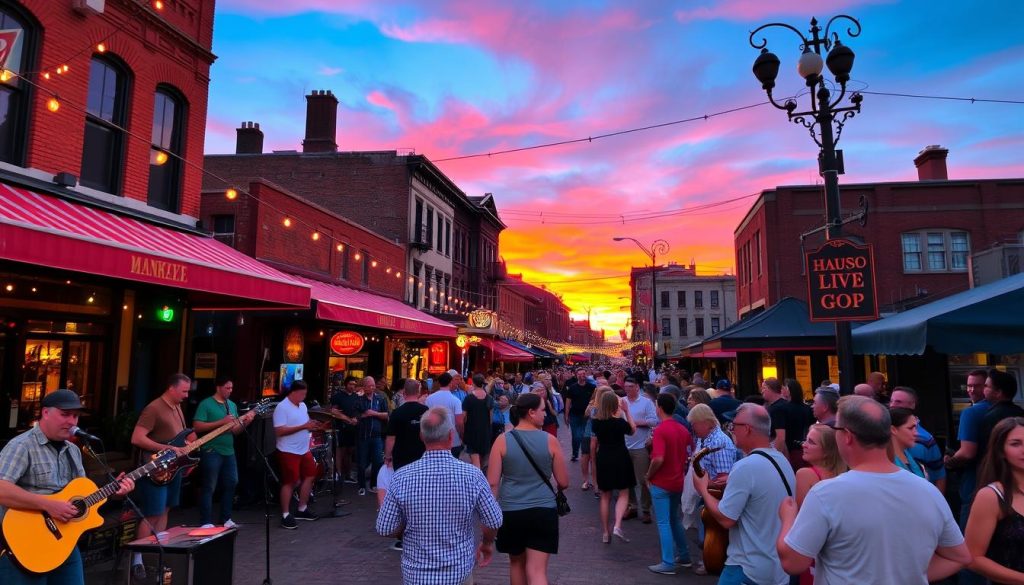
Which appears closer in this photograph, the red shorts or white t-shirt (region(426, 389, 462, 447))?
the red shorts

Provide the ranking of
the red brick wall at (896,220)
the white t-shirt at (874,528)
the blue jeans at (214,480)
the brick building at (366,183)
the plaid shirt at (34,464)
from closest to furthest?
the white t-shirt at (874,528) < the plaid shirt at (34,464) < the blue jeans at (214,480) < the red brick wall at (896,220) < the brick building at (366,183)

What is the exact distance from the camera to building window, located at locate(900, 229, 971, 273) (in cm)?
2633

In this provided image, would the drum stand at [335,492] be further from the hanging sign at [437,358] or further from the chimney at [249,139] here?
the chimney at [249,139]

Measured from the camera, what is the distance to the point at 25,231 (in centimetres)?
583

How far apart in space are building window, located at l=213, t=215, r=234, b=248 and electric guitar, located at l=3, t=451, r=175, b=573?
11951mm

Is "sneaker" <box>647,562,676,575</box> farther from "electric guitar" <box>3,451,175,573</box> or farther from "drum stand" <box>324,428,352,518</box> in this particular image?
"electric guitar" <box>3,451,175,573</box>

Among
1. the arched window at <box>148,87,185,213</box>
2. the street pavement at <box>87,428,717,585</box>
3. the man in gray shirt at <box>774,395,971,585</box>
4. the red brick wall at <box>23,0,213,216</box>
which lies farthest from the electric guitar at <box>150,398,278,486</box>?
the arched window at <box>148,87,185,213</box>

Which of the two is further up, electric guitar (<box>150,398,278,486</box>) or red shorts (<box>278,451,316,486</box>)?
electric guitar (<box>150,398,278,486</box>)

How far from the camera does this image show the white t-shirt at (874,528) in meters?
2.43

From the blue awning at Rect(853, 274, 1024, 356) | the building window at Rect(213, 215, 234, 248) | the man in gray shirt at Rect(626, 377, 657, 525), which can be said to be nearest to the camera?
the blue awning at Rect(853, 274, 1024, 356)

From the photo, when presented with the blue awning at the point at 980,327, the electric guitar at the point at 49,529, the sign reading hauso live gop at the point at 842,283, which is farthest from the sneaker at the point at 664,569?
the electric guitar at the point at 49,529

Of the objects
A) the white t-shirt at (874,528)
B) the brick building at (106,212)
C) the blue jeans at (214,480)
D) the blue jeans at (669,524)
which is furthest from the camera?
the brick building at (106,212)

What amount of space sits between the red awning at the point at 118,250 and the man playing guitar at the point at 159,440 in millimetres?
1575

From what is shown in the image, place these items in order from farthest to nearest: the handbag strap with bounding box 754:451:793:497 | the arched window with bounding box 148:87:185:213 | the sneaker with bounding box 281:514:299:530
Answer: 1. the arched window with bounding box 148:87:185:213
2. the sneaker with bounding box 281:514:299:530
3. the handbag strap with bounding box 754:451:793:497
